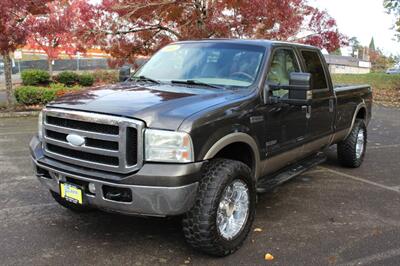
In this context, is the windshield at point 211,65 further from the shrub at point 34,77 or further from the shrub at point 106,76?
the shrub at point 106,76

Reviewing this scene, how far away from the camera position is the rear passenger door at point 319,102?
5.61 metres

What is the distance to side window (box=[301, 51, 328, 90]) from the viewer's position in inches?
226

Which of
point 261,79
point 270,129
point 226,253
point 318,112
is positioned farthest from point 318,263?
point 318,112

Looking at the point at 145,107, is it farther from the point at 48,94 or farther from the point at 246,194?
the point at 48,94

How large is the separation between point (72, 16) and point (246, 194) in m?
10.4

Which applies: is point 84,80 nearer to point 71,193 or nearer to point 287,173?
point 287,173

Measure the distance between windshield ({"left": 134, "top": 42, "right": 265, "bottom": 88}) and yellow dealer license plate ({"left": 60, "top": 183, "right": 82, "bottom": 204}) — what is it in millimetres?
1612

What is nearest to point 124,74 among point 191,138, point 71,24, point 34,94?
point 191,138

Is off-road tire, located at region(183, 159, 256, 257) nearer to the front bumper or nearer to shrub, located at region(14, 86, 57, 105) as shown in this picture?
the front bumper

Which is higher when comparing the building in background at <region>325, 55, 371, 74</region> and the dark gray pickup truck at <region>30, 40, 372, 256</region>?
the dark gray pickup truck at <region>30, 40, 372, 256</region>

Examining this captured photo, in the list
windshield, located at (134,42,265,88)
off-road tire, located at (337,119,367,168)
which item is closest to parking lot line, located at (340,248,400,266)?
windshield, located at (134,42,265,88)

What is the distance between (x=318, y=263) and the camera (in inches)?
151

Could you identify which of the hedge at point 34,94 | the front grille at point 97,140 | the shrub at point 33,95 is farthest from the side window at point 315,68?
the shrub at point 33,95

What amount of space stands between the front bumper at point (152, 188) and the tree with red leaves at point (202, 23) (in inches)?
300
